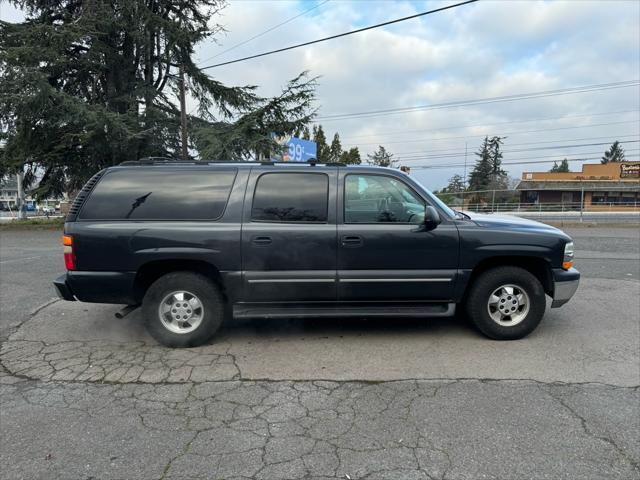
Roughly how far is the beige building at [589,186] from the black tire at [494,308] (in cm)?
3400

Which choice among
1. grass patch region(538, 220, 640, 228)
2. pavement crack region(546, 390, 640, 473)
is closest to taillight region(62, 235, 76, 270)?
pavement crack region(546, 390, 640, 473)

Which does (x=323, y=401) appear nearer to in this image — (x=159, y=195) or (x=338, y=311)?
(x=338, y=311)

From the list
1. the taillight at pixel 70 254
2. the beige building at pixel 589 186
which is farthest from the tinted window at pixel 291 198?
the beige building at pixel 589 186

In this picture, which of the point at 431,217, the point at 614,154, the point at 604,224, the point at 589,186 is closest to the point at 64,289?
the point at 431,217

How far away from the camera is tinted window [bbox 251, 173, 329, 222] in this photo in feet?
14.1

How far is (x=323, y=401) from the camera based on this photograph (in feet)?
10.7

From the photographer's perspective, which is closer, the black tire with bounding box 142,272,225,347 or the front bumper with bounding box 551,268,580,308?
the black tire with bounding box 142,272,225,347

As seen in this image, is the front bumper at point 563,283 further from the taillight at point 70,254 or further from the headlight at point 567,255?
the taillight at point 70,254

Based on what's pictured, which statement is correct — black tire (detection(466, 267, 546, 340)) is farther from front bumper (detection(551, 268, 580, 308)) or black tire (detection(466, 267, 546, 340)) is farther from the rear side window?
the rear side window

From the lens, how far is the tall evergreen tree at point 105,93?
17234 millimetres

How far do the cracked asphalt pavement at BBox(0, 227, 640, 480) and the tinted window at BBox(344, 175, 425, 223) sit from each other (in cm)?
130

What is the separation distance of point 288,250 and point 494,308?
87.9 inches

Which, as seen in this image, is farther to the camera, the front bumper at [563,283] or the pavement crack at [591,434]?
the front bumper at [563,283]

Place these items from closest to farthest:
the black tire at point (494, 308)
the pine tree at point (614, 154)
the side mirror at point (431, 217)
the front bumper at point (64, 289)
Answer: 1. the side mirror at point (431, 217)
2. the front bumper at point (64, 289)
3. the black tire at point (494, 308)
4. the pine tree at point (614, 154)
